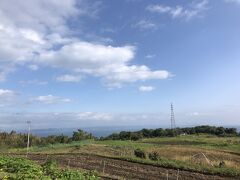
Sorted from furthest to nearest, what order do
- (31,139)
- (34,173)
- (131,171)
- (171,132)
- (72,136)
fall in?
(171,132), (72,136), (31,139), (131,171), (34,173)

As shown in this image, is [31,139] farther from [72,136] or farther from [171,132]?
[171,132]

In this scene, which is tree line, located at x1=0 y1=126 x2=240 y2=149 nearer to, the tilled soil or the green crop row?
the tilled soil

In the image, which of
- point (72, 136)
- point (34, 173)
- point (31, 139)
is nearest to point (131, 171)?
point (34, 173)

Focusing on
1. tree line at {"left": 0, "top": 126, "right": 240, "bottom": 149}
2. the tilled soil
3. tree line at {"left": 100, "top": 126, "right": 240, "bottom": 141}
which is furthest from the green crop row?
tree line at {"left": 100, "top": 126, "right": 240, "bottom": 141}

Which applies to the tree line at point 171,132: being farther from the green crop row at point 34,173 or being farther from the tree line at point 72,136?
the green crop row at point 34,173

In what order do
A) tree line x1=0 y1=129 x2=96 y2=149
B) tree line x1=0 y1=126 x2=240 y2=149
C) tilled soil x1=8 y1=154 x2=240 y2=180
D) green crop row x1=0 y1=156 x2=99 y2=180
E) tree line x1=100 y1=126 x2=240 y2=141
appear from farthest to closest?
1. tree line x1=100 y1=126 x2=240 y2=141
2. tree line x1=0 y1=126 x2=240 y2=149
3. tree line x1=0 y1=129 x2=96 y2=149
4. tilled soil x1=8 y1=154 x2=240 y2=180
5. green crop row x1=0 y1=156 x2=99 y2=180

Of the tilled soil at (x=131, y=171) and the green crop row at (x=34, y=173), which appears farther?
the tilled soil at (x=131, y=171)

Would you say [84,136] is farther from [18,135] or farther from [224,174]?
[224,174]

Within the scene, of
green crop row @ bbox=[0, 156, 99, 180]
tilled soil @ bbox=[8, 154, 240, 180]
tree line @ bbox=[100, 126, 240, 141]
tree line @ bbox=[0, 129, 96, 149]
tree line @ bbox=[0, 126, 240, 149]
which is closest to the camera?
green crop row @ bbox=[0, 156, 99, 180]

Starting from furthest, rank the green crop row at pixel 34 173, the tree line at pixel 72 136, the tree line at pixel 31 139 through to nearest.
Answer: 1. the tree line at pixel 72 136
2. the tree line at pixel 31 139
3. the green crop row at pixel 34 173

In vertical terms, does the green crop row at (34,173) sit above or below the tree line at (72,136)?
below

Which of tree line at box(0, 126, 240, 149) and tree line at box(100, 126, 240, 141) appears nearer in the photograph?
tree line at box(0, 126, 240, 149)

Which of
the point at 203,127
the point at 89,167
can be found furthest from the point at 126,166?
the point at 203,127

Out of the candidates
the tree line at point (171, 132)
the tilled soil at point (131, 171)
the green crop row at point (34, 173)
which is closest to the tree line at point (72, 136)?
the tree line at point (171, 132)
